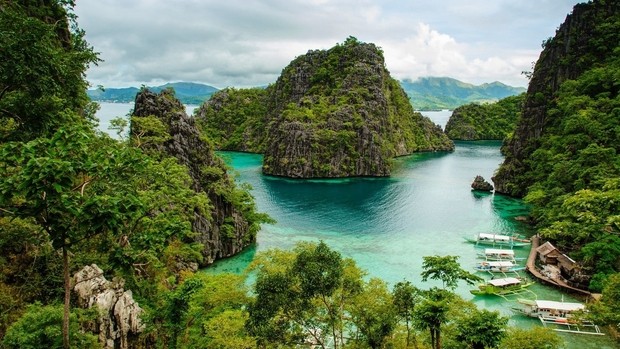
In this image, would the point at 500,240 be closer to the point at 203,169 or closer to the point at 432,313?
the point at 432,313

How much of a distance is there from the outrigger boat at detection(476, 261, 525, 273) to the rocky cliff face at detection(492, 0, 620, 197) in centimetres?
3054

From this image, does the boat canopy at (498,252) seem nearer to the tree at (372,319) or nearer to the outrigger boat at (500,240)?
the outrigger boat at (500,240)

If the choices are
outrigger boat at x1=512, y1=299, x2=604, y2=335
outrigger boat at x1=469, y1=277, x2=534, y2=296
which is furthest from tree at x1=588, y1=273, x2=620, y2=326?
outrigger boat at x1=469, y1=277, x2=534, y2=296

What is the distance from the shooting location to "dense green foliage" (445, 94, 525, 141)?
167750mm

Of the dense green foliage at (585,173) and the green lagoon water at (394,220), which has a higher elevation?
the dense green foliage at (585,173)

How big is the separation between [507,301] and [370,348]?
→ 19.8 m

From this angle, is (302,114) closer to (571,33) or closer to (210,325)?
(571,33)

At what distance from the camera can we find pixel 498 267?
127 feet

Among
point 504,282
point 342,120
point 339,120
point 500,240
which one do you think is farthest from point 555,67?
point 504,282

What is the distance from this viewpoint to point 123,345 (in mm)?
16625

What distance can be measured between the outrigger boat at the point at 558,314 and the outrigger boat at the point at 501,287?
2.70 m

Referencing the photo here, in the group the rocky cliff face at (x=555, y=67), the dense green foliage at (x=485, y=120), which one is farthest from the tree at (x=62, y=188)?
the dense green foliage at (x=485, y=120)

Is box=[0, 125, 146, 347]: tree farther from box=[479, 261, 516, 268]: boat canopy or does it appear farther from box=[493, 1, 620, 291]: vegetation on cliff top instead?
box=[479, 261, 516, 268]: boat canopy

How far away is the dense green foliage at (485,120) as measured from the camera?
550 feet
